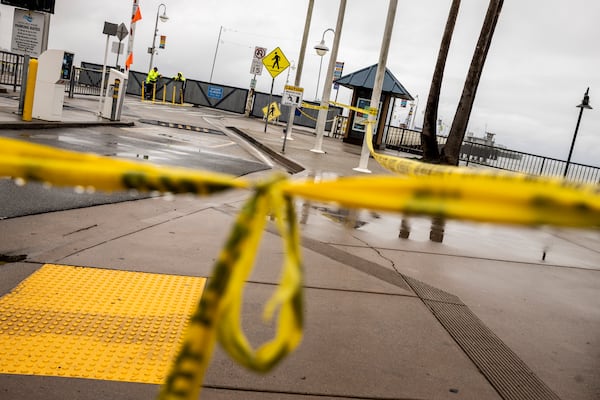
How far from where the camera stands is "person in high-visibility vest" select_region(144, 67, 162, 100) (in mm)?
35781

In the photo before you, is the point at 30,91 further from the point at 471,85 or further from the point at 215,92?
the point at 215,92

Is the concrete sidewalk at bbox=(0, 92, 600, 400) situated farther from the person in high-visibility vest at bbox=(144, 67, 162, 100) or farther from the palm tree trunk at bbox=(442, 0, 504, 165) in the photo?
the person in high-visibility vest at bbox=(144, 67, 162, 100)

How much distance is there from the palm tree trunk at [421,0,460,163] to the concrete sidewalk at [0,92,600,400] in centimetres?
1178

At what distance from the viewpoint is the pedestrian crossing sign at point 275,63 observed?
19.2 metres

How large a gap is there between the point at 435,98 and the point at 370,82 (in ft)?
18.2

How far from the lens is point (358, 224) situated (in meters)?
7.38

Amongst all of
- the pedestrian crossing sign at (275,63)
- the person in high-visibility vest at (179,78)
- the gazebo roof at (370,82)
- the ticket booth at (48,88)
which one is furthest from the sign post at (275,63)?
the person in high-visibility vest at (179,78)

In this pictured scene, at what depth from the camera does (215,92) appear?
144 ft

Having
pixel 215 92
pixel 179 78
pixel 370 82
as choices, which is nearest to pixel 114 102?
pixel 370 82

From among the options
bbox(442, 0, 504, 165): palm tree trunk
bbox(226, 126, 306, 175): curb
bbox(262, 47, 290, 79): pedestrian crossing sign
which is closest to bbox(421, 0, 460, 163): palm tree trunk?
bbox(442, 0, 504, 165): palm tree trunk

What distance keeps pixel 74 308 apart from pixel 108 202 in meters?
3.23

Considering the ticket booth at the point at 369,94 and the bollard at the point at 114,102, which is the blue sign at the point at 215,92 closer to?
the ticket booth at the point at 369,94

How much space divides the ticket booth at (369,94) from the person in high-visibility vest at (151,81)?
15634mm

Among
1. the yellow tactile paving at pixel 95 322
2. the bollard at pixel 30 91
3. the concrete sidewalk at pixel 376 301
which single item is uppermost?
the bollard at pixel 30 91
